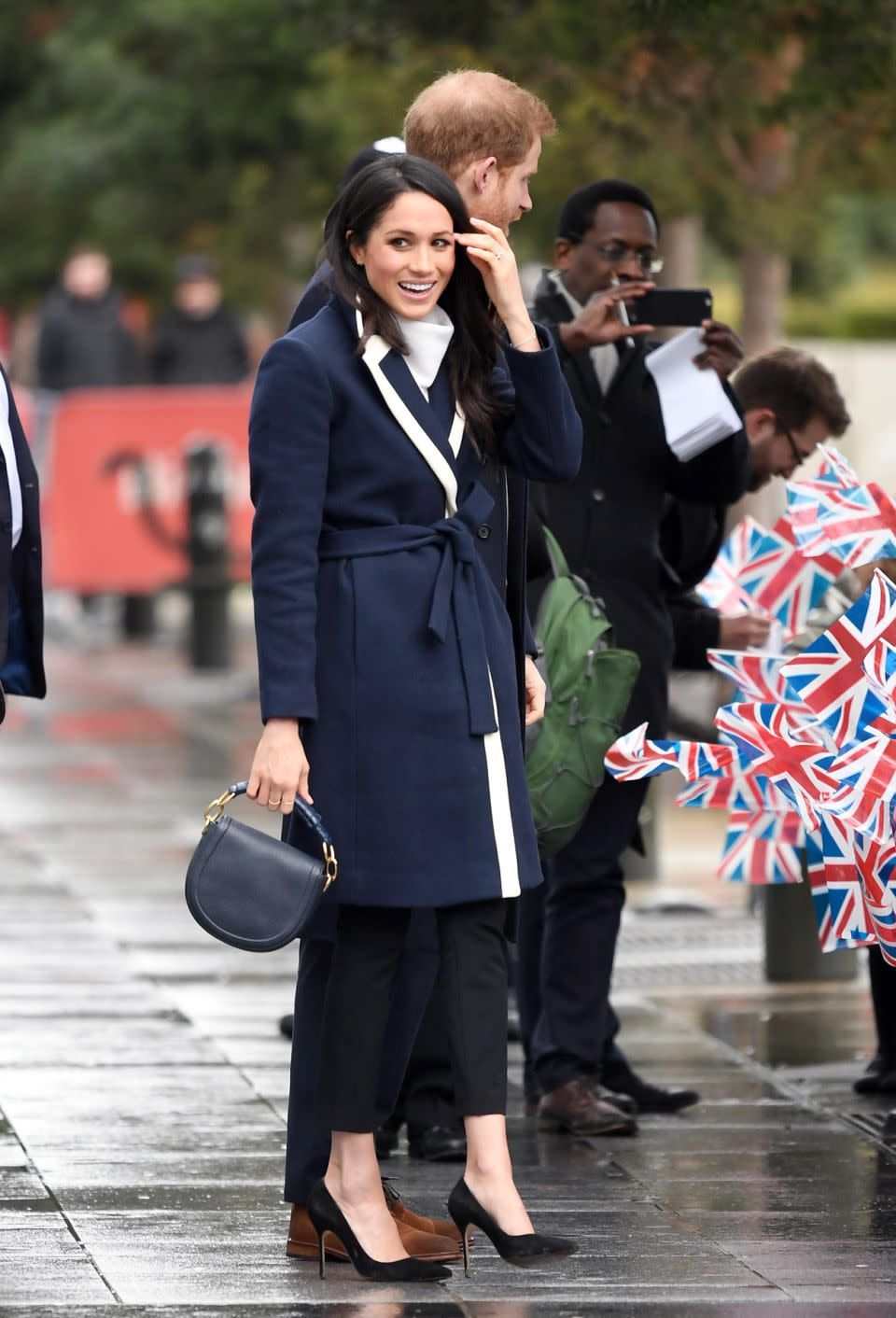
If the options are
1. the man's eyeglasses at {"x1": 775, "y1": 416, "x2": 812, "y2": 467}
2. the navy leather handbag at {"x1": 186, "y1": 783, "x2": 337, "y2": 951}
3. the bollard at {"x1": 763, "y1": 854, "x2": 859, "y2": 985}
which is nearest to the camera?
the navy leather handbag at {"x1": 186, "y1": 783, "x2": 337, "y2": 951}

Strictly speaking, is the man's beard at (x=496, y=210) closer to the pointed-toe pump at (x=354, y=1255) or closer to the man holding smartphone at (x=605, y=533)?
the man holding smartphone at (x=605, y=533)

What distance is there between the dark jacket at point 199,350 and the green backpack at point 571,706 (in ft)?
42.9

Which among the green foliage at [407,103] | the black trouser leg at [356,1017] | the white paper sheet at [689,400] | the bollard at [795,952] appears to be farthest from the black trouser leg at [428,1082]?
the green foliage at [407,103]

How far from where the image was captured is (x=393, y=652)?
15.8 feet

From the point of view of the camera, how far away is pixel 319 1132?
16.5 feet

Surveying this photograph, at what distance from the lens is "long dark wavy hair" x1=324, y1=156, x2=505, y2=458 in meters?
4.89

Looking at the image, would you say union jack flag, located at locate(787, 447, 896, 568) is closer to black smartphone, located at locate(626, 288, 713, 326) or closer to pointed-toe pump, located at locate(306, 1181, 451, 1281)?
black smartphone, located at locate(626, 288, 713, 326)

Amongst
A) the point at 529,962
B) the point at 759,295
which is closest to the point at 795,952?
the point at 529,962

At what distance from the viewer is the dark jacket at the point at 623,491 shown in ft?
20.2

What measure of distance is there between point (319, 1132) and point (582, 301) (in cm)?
203

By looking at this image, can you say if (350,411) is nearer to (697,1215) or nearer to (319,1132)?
(319,1132)

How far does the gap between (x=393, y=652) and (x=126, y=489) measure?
12.8 metres

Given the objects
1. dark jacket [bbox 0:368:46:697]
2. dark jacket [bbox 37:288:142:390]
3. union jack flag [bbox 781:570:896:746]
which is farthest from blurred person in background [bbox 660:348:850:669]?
dark jacket [bbox 37:288:142:390]

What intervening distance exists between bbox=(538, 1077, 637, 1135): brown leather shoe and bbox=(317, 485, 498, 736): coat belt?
1.47 m
